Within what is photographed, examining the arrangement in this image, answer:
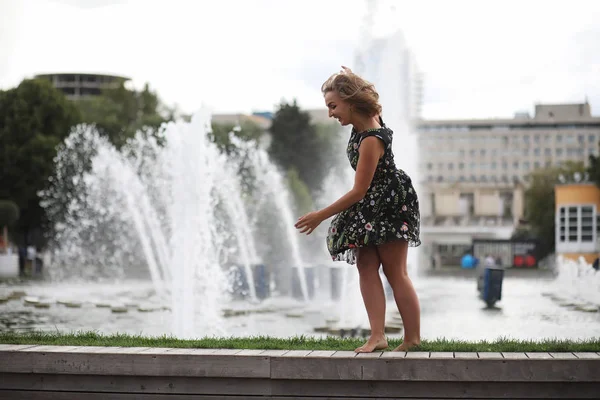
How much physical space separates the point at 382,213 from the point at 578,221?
35.5 metres

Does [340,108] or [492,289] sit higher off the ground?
[340,108]

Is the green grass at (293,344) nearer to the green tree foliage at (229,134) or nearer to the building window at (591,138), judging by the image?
the green tree foliage at (229,134)

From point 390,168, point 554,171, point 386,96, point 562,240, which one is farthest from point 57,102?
point 390,168

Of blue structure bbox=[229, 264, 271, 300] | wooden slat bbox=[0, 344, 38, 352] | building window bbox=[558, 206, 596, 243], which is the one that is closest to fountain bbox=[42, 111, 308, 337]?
blue structure bbox=[229, 264, 271, 300]

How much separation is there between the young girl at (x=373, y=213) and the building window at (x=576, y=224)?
34.9 metres

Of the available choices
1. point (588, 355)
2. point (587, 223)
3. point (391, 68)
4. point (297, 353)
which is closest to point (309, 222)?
point (297, 353)

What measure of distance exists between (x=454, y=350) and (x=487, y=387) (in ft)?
2.24

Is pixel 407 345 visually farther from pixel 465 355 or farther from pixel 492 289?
pixel 492 289

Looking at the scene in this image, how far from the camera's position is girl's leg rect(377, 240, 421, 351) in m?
6.72

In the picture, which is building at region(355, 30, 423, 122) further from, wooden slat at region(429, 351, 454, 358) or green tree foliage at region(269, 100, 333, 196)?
green tree foliage at region(269, 100, 333, 196)

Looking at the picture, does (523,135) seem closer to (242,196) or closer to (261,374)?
(242,196)

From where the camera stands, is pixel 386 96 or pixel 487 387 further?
pixel 386 96

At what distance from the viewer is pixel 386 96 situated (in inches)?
1425

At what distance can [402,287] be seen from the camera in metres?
6.79
